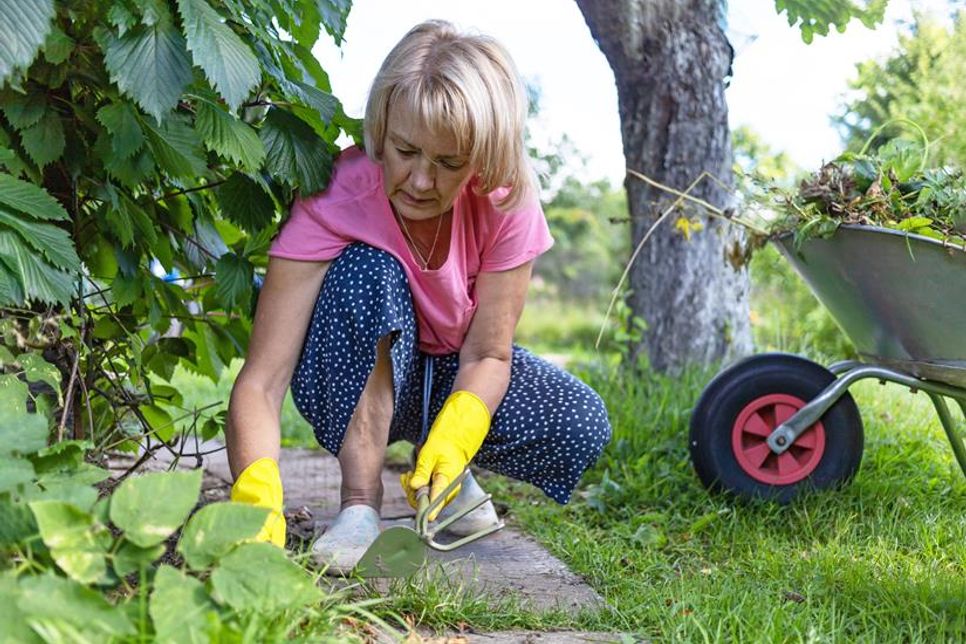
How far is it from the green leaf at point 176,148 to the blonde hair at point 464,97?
39 centimetres

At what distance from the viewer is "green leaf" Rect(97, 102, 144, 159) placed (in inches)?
59.7

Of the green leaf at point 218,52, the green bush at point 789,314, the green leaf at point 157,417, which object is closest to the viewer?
the green leaf at point 218,52

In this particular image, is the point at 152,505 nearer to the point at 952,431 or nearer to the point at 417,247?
the point at 417,247

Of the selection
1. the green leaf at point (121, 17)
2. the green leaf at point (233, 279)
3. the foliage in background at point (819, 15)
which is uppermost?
the foliage in background at point (819, 15)

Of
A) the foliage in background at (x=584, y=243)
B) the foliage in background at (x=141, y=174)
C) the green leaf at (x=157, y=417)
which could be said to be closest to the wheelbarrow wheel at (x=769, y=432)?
the foliage in background at (x=141, y=174)

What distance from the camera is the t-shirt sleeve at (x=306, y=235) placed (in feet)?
6.31

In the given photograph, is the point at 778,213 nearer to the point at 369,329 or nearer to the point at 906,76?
the point at 369,329

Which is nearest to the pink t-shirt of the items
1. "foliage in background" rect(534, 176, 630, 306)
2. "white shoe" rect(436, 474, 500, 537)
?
"white shoe" rect(436, 474, 500, 537)

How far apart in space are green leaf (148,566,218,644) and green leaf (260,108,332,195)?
0.80m

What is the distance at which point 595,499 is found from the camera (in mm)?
2521

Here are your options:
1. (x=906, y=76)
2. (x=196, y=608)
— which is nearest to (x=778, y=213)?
(x=196, y=608)

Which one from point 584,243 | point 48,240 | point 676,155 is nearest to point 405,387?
point 48,240

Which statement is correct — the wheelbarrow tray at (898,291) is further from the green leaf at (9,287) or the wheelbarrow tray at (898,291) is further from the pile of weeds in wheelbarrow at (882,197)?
the green leaf at (9,287)

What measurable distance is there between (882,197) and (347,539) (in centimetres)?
120
